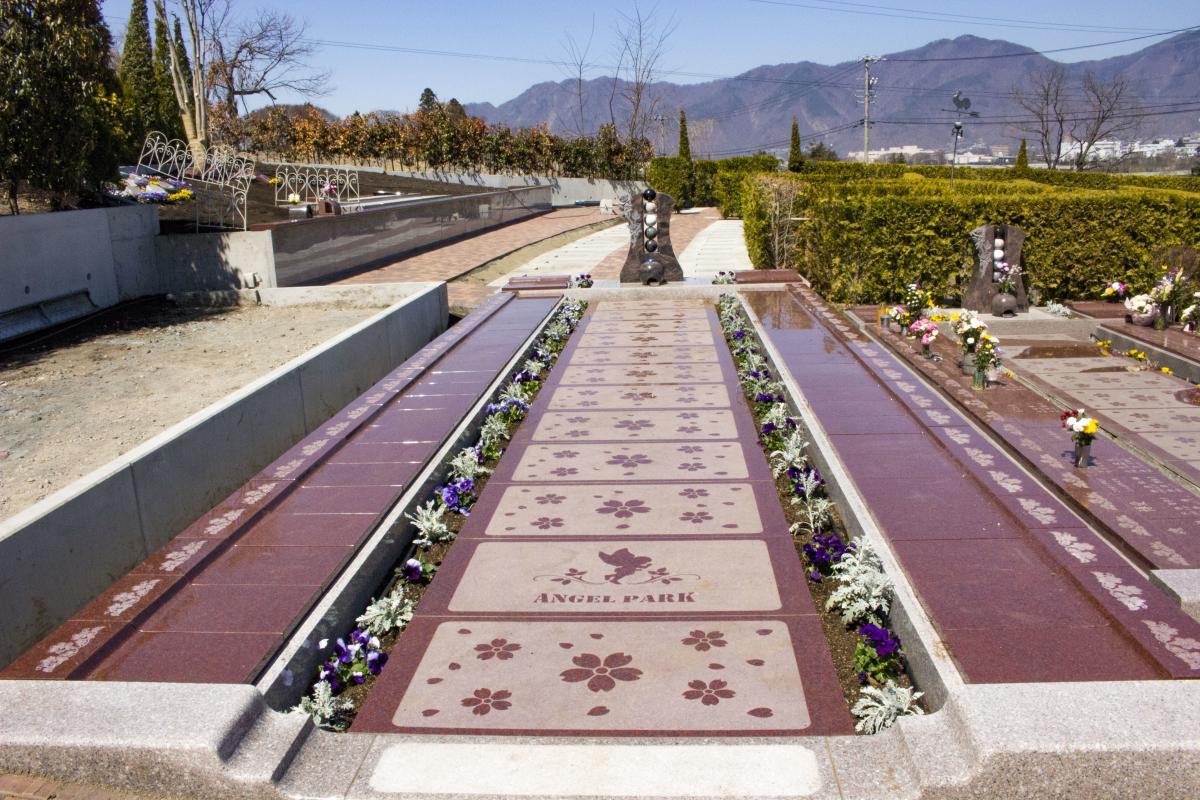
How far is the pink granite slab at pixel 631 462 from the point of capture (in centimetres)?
588

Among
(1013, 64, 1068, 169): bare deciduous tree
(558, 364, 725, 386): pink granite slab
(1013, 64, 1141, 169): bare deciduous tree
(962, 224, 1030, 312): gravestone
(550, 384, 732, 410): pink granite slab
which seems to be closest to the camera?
(550, 384, 732, 410): pink granite slab

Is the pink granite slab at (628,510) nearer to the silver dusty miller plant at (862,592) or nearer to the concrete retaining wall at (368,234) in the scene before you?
the silver dusty miller plant at (862,592)

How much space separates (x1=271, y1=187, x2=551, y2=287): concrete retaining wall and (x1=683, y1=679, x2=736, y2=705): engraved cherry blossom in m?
11.9

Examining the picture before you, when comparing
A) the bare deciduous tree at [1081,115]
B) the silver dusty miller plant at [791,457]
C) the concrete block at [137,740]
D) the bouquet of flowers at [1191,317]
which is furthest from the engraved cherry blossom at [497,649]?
the bare deciduous tree at [1081,115]

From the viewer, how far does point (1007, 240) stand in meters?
10.9

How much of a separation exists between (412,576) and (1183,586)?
3.48m

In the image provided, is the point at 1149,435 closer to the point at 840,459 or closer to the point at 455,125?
the point at 840,459

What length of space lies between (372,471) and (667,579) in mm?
2202

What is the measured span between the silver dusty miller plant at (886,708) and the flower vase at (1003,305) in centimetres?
849

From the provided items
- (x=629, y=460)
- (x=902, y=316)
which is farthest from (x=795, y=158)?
(x=629, y=460)

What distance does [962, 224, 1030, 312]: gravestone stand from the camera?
10.9m

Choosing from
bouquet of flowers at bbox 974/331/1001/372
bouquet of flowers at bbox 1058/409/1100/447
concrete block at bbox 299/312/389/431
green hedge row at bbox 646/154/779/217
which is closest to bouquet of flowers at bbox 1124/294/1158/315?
bouquet of flowers at bbox 974/331/1001/372

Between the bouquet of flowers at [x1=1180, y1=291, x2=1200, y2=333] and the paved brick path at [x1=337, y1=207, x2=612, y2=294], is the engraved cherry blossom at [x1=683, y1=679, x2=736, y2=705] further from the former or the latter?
the paved brick path at [x1=337, y1=207, x2=612, y2=294]

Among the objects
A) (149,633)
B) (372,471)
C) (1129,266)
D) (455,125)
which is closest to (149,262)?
(372,471)
